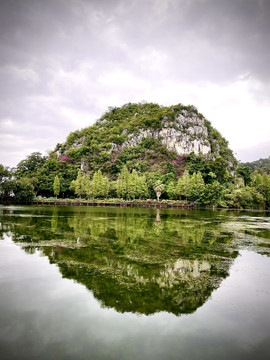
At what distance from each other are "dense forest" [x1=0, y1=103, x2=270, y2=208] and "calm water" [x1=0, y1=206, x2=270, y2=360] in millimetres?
45317

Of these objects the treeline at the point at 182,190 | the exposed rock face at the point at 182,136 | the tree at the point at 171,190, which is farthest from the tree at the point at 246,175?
the tree at the point at 171,190

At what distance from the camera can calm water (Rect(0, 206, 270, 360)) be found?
4250 mm

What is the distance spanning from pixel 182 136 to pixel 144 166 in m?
22.9

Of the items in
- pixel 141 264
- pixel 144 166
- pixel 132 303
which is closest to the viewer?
pixel 132 303

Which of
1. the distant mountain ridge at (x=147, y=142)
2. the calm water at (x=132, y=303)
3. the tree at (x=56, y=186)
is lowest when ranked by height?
the calm water at (x=132, y=303)

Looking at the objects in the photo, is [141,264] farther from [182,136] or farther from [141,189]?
[182,136]

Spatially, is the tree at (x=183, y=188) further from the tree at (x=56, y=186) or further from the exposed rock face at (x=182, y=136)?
the tree at (x=56, y=186)

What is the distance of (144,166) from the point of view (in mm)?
85938

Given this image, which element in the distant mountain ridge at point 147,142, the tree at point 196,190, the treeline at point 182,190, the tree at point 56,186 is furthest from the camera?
the distant mountain ridge at point 147,142

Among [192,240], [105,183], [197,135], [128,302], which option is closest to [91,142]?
[105,183]

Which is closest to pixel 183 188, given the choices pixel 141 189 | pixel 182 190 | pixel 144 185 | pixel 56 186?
pixel 182 190

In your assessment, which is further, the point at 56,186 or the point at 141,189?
the point at 56,186

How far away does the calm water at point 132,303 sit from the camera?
4.25m

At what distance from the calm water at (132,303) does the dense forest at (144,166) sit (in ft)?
149
